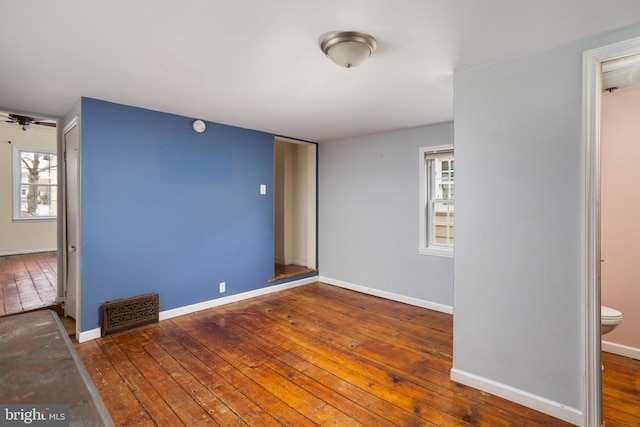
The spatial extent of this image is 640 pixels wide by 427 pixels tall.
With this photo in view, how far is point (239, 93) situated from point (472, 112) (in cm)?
196

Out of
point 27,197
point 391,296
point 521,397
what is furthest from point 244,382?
point 27,197

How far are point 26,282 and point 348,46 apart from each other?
538 centimetres

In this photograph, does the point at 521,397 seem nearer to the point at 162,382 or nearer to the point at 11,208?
the point at 162,382

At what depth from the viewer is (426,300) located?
155 inches

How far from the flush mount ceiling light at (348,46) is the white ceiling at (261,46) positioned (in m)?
0.06

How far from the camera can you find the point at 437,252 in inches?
151

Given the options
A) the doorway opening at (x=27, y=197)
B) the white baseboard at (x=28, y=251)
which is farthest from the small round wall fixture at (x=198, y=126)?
the white baseboard at (x=28, y=251)

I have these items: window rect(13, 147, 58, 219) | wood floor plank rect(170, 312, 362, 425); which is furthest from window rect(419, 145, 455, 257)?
window rect(13, 147, 58, 219)

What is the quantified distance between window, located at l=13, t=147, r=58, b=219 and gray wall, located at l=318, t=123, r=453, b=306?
20.2 feet

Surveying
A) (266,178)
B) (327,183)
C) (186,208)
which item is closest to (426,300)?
(327,183)

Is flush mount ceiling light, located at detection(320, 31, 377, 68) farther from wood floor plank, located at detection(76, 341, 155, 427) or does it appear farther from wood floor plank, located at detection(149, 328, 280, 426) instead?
wood floor plank, located at detection(76, 341, 155, 427)

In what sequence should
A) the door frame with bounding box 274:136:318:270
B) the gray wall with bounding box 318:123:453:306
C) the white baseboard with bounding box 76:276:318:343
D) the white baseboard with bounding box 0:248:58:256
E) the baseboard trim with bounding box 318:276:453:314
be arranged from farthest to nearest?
the white baseboard with bounding box 0:248:58:256 → the door frame with bounding box 274:136:318:270 → the gray wall with bounding box 318:123:453:306 → the baseboard trim with bounding box 318:276:453:314 → the white baseboard with bounding box 76:276:318:343

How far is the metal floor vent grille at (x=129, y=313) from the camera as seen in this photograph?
3.05 meters

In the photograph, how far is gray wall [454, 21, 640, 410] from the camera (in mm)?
1861
